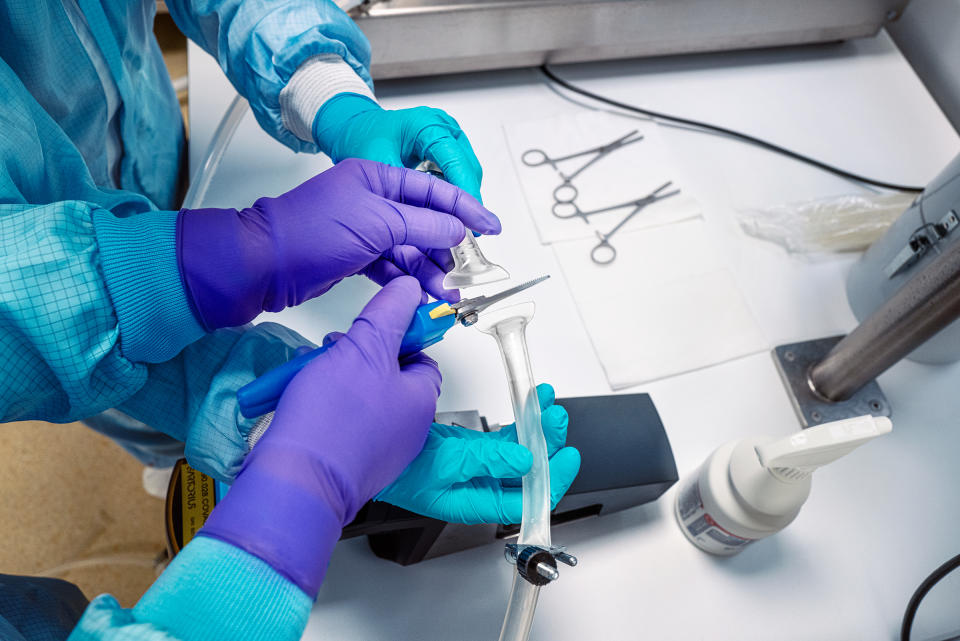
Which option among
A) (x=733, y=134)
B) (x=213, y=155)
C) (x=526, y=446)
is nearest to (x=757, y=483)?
(x=526, y=446)

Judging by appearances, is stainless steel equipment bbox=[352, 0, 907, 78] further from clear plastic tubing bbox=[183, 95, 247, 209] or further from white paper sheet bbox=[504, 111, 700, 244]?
clear plastic tubing bbox=[183, 95, 247, 209]

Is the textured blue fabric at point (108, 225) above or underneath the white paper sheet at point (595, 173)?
above

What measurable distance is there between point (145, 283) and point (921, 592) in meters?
0.88

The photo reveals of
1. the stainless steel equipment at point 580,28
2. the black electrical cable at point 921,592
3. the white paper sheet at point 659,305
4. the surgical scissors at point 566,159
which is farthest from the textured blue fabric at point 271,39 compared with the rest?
the black electrical cable at point 921,592

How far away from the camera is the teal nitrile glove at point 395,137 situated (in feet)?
2.55

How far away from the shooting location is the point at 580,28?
1.12m

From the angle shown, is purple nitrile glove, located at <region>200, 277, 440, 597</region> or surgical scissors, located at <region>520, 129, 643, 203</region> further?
surgical scissors, located at <region>520, 129, 643, 203</region>

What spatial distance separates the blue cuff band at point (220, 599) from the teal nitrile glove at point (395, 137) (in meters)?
0.47

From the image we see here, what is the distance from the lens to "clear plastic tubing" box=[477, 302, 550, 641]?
58cm

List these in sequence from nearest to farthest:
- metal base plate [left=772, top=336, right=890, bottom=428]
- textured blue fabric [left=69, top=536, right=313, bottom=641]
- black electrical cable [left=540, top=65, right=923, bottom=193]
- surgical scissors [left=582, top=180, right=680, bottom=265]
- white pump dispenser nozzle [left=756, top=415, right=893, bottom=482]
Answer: textured blue fabric [left=69, top=536, right=313, bottom=641], white pump dispenser nozzle [left=756, top=415, right=893, bottom=482], metal base plate [left=772, top=336, right=890, bottom=428], surgical scissors [left=582, top=180, right=680, bottom=265], black electrical cable [left=540, top=65, right=923, bottom=193]

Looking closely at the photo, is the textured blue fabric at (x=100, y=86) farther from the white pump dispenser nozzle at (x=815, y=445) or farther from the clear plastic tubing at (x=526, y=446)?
the white pump dispenser nozzle at (x=815, y=445)

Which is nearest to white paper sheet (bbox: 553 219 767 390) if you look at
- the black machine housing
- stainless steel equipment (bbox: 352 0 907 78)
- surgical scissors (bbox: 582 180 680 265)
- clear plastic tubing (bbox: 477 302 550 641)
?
surgical scissors (bbox: 582 180 680 265)

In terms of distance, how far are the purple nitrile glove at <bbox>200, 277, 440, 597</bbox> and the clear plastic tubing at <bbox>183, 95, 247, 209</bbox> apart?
Result: 0.40 meters

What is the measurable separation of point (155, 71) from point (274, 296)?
19.2 inches
